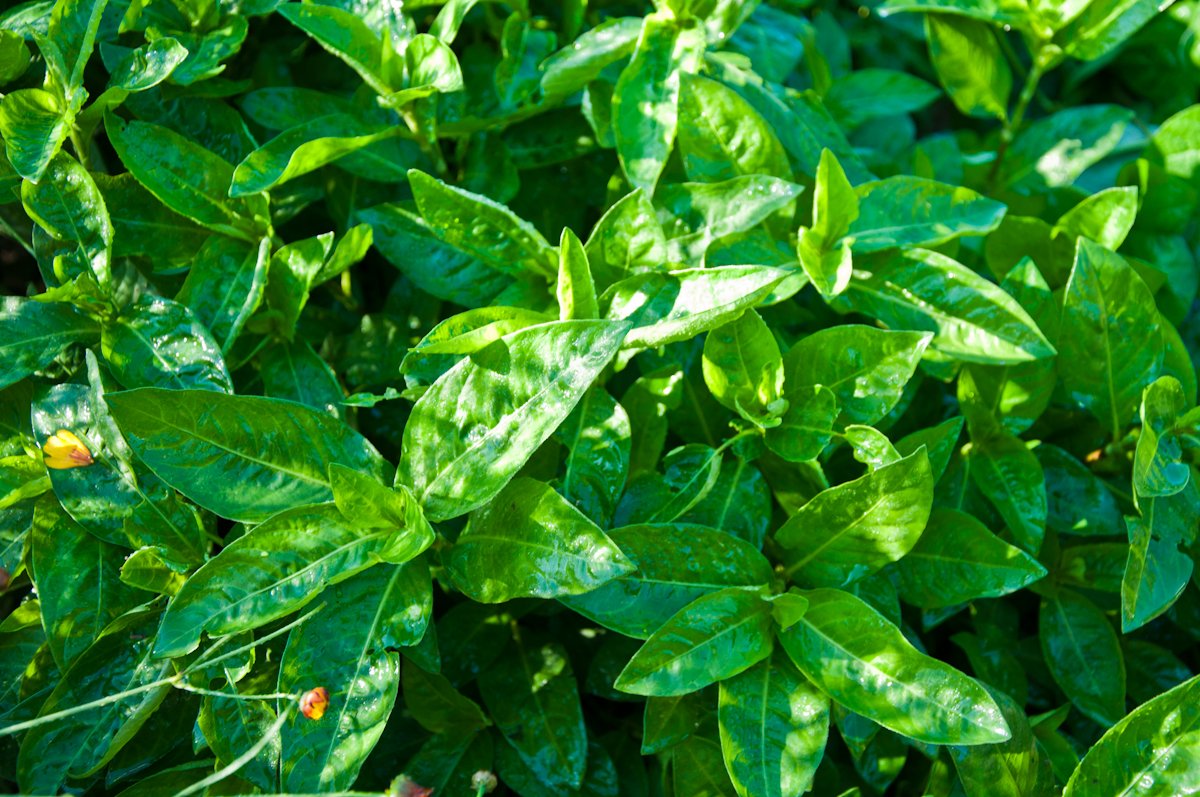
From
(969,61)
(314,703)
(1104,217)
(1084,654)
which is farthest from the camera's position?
(969,61)

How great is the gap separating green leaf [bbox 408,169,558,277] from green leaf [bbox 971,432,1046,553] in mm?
793

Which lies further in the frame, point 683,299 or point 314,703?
point 683,299

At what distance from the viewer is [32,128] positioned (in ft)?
4.15

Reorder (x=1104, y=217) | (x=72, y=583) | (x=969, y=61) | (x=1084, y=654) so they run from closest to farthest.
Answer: (x=72, y=583) < (x=1084, y=654) < (x=1104, y=217) < (x=969, y=61)

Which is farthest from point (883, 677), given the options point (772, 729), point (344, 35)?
point (344, 35)

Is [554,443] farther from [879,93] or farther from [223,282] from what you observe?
[879,93]

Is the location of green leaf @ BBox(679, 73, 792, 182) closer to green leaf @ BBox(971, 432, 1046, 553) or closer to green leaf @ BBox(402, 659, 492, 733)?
green leaf @ BBox(971, 432, 1046, 553)

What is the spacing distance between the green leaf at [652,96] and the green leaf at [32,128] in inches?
33.2

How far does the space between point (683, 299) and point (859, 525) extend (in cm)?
41

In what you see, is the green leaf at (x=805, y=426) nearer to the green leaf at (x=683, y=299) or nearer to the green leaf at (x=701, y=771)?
the green leaf at (x=683, y=299)

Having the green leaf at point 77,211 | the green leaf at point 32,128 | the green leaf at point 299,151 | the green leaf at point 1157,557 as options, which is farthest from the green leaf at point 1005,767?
the green leaf at point 32,128

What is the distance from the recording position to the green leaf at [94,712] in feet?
3.82

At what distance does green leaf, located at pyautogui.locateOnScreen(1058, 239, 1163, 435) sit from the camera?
1.41 meters

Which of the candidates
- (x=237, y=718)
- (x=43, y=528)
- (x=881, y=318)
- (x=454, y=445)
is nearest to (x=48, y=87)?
(x=43, y=528)
